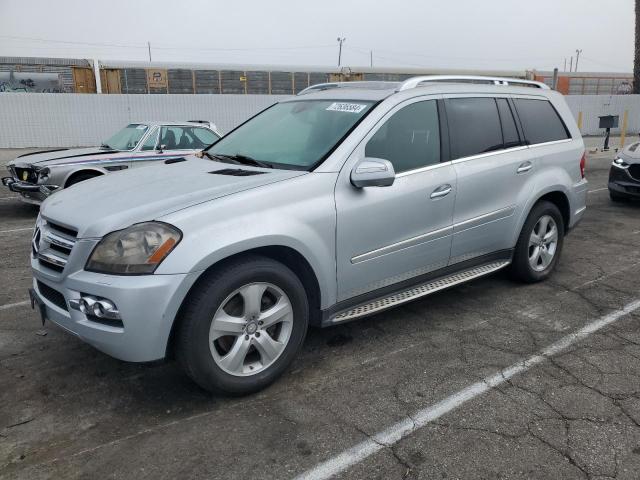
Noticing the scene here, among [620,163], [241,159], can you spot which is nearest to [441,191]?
[241,159]

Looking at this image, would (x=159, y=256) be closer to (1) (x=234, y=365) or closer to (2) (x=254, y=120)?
(1) (x=234, y=365)

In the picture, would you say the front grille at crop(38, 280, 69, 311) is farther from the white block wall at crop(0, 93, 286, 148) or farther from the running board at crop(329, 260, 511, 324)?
the white block wall at crop(0, 93, 286, 148)

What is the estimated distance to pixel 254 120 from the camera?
4.56 meters

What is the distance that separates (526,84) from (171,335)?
416 centimetres

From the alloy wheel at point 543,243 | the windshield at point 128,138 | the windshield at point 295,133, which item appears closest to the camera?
the windshield at point 295,133

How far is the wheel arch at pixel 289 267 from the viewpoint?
287cm

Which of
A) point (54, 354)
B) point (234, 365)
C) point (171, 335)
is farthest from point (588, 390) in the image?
point (54, 354)

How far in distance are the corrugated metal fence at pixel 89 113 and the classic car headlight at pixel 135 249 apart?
60.6 ft

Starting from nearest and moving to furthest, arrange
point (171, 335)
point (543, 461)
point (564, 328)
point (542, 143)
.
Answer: point (543, 461), point (171, 335), point (564, 328), point (542, 143)

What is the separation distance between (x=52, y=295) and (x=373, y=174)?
2011 millimetres

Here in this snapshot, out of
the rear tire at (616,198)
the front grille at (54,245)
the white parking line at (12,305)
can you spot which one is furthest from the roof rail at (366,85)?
the rear tire at (616,198)

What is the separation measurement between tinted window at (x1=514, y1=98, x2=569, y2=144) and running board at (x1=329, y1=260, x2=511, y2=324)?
3.97 feet

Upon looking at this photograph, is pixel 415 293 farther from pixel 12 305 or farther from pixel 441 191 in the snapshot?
pixel 12 305

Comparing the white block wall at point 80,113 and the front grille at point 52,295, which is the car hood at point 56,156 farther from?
the white block wall at point 80,113
